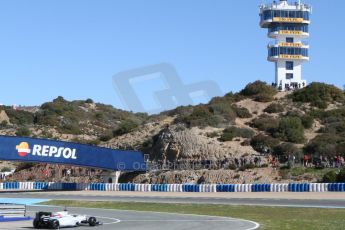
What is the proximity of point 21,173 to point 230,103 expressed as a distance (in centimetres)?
3391

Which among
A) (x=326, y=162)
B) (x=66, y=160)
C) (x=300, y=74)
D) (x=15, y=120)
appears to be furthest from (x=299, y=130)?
(x=15, y=120)

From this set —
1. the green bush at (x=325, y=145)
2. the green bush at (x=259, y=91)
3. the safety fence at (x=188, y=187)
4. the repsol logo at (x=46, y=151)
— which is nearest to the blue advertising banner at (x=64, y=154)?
the repsol logo at (x=46, y=151)

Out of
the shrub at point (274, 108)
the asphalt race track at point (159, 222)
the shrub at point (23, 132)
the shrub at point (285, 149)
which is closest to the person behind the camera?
the asphalt race track at point (159, 222)

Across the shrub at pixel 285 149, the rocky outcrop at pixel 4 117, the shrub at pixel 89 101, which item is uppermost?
the shrub at pixel 89 101

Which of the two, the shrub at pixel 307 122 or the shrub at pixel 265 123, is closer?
the shrub at pixel 265 123

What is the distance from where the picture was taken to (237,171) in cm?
6625

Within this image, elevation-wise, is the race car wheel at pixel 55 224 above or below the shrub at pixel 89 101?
below

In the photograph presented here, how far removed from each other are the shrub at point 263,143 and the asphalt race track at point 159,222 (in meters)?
42.9

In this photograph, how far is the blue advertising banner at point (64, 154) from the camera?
55.5 metres

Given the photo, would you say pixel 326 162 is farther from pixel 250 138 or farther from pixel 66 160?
pixel 66 160

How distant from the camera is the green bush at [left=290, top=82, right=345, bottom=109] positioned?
96.3 m

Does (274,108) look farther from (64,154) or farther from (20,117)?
(20,117)

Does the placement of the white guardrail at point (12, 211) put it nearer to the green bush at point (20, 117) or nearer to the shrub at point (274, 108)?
the shrub at point (274, 108)

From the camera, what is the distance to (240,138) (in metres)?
→ 81.7
